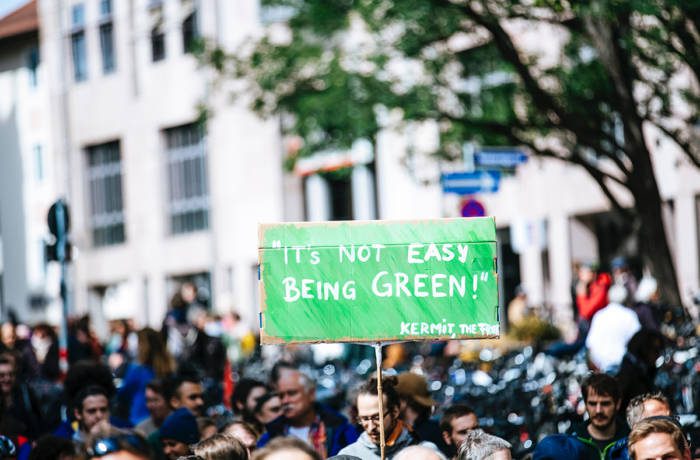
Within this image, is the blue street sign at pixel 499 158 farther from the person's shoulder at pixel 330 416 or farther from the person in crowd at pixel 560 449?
the person in crowd at pixel 560 449

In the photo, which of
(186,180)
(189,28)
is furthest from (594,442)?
(186,180)

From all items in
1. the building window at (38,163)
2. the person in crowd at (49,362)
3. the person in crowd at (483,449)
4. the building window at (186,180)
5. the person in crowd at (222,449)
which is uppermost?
the building window at (38,163)

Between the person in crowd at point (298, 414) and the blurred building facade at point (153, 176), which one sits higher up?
the blurred building facade at point (153, 176)

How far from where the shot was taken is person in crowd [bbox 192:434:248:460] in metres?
8.26

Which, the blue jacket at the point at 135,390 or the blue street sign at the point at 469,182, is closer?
the blue jacket at the point at 135,390

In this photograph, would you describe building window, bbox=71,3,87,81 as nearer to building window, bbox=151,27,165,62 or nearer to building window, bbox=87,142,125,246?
building window, bbox=87,142,125,246

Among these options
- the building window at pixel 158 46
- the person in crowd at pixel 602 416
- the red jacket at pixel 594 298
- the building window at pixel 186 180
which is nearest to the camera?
the person in crowd at pixel 602 416

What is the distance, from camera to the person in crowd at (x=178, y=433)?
11.6m

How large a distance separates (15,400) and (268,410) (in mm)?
2740

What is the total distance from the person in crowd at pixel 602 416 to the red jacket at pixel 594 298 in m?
8.89

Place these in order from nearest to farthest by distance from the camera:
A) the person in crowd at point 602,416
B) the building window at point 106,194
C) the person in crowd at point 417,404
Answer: the person in crowd at point 602,416 → the person in crowd at point 417,404 → the building window at point 106,194

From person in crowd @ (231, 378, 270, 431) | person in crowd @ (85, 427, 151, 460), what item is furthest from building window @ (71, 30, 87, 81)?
person in crowd @ (85, 427, 151, 460)

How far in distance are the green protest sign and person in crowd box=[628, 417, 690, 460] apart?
1.28 metres

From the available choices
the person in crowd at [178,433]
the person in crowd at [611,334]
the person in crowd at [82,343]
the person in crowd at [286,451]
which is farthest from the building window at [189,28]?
the person in crowd at [286,451]
